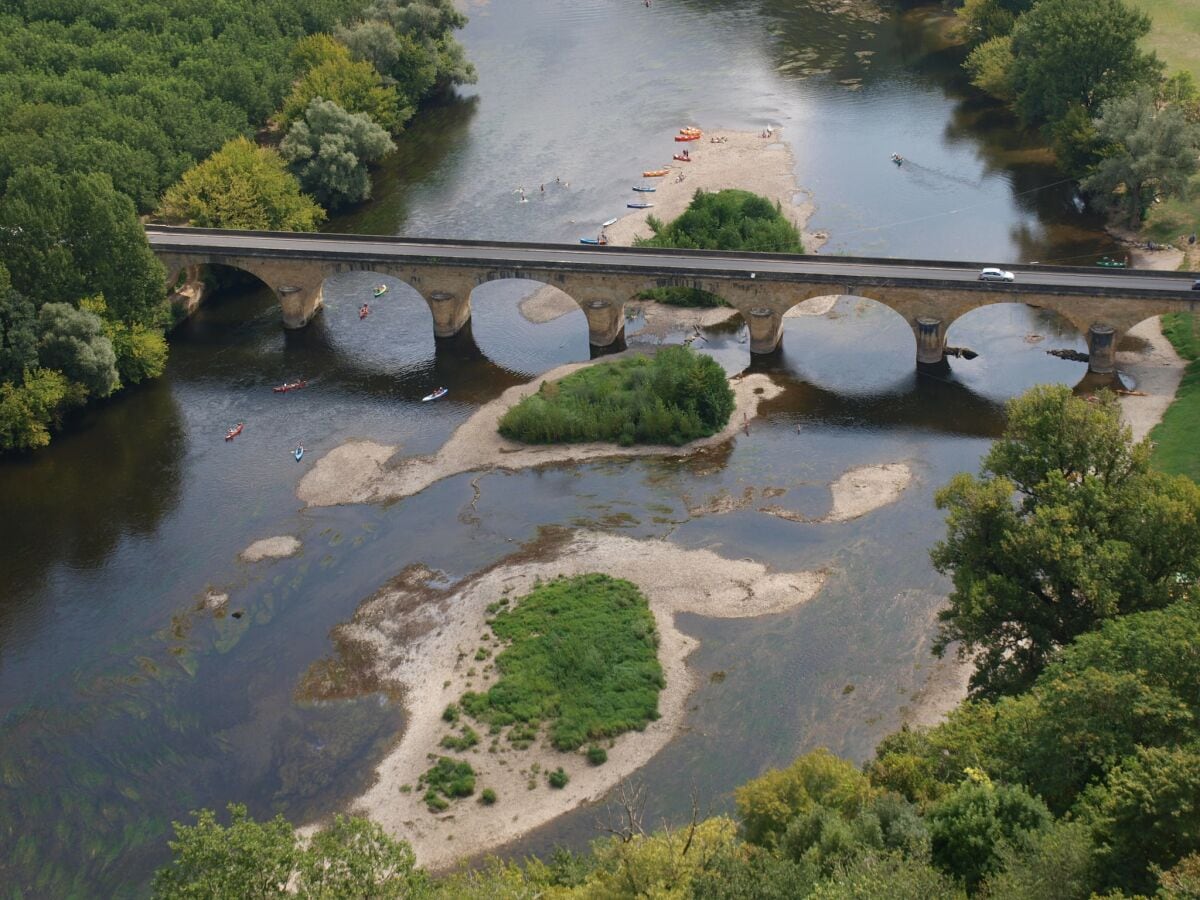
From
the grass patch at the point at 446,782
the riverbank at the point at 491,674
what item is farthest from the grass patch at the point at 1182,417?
the grass patch at the point at 446,782

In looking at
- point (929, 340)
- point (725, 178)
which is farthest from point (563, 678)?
point (725, 178)

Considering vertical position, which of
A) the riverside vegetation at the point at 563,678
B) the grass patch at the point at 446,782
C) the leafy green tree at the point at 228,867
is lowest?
the grass patch at the point at 446,782

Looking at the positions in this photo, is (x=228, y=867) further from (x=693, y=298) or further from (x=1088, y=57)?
(x=1088, y=57)

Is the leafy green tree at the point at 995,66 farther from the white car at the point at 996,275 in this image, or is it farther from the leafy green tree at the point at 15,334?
the leafy green tree at the point at 15,334

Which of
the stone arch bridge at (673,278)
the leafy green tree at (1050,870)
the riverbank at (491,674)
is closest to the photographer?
the leafy green tree at (1050,870)

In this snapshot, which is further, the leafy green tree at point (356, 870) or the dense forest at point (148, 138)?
the dense forest at point (148, 138)

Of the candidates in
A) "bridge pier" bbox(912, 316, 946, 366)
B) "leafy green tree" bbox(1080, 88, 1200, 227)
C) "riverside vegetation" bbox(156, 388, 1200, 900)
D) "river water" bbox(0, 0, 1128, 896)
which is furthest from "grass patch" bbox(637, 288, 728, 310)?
"riverside vegetation" bbox(156, 388, 1200, 900)

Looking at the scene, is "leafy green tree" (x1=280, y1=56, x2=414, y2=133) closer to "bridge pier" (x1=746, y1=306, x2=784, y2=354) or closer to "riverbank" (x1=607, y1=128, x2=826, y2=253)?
"riverbank" (x1=607, y1=128, x2=826, y2=253)
